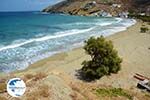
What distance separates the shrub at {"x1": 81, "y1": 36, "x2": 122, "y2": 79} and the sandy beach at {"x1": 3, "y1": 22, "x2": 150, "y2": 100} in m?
0.57

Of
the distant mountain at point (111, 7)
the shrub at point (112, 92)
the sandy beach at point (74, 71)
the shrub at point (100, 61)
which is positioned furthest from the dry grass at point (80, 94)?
the distant mountain at point (111, 7)

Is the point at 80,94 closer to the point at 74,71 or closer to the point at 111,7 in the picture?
the point at 74,71

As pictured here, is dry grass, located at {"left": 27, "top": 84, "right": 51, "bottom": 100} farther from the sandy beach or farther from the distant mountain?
the distant mountain

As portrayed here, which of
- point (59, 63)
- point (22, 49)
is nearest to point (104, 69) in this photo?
point (59, 63)

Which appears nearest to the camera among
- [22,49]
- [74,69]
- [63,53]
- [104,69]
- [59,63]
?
[104,69]

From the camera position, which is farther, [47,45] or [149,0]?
[149,0]

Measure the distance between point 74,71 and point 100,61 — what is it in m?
2.62

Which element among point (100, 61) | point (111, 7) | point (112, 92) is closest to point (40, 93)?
point (112, 92)

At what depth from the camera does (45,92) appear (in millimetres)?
14570

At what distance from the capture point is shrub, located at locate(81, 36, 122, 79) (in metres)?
23.3

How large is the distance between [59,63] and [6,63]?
16.2 ft

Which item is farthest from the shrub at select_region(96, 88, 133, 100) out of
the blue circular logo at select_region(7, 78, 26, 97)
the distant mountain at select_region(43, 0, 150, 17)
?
the distant mountain at select_region(43, 0, 150, 17)

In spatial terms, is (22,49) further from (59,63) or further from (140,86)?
(140,86)

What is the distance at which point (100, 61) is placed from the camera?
77.5 feet
